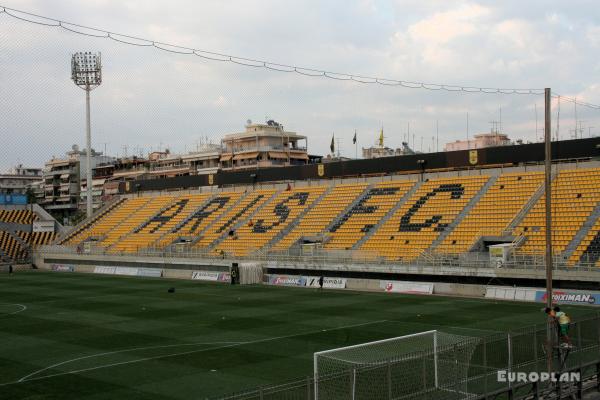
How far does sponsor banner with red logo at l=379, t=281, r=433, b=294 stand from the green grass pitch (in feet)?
5.66

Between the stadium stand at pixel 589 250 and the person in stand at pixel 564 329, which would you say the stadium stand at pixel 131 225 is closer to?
the stadium stand at pixel 589 250

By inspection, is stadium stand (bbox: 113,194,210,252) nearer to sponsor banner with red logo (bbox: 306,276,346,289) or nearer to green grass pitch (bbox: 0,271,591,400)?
green grass pitch (bbox: 0,271,591,400)

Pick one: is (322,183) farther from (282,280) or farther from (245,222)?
(282,280)

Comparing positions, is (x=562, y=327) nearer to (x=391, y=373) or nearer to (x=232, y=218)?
(x=391, y=373)

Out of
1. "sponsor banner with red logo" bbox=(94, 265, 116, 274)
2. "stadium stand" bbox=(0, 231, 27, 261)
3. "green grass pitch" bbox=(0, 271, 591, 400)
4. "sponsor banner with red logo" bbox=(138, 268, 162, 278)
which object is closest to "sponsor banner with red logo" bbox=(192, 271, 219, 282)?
"sponsor banner with red logo" bbox=(138, 268, 162, 278)

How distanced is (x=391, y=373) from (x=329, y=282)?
32.1m

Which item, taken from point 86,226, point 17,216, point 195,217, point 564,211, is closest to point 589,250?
point 564,211

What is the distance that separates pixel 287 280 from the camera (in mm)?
48281

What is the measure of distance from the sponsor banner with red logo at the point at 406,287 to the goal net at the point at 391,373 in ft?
79.8

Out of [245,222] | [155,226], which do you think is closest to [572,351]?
[245,222]

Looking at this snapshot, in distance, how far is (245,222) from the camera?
6200 cm

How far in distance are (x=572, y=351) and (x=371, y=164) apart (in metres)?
42.0

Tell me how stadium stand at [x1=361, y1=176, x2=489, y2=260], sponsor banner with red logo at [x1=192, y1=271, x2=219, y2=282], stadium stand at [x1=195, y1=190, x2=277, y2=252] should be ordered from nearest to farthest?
stadium stand at [x1=361, y1=176, x2=489, y2=260] → sponsor banner with red logo at [x1=192, y1=271, x2=219, y2=282] → stadium stand at [x1=195, y1=190, x2=277, y2=252]

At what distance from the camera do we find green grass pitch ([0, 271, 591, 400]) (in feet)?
65.1
